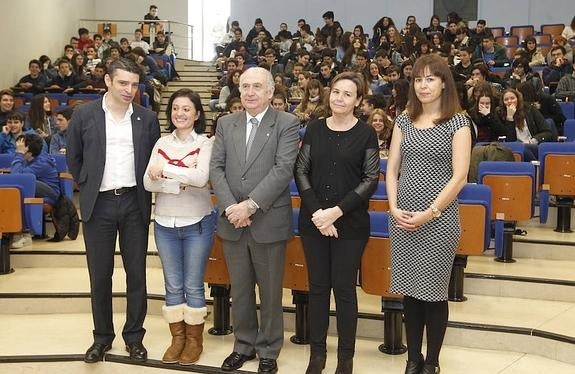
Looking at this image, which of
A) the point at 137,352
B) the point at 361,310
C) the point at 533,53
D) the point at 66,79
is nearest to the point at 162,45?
the point at 66,79

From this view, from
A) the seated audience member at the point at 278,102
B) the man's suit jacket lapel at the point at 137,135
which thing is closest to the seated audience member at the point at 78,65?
the seated audience member at the point at 278,102

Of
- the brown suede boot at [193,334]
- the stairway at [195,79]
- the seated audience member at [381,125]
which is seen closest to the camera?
the brown suede boot at [193,334]

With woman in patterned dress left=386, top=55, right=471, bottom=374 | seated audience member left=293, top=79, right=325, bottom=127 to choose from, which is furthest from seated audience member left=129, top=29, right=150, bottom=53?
woman in patterned dress left=386, top=55, right=471, bottom=374

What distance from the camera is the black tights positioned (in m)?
2.88

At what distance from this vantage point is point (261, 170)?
3049 mm

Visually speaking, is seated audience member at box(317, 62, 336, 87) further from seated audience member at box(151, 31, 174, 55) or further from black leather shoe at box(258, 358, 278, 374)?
black leather shoe at box(258, 358, 278, 374)

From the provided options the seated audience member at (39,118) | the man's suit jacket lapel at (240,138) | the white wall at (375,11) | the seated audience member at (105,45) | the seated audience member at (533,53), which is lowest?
the man's suit jacket lapel at (240,138)

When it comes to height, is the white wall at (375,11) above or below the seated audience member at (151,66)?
above

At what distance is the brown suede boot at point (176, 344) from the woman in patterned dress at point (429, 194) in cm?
102

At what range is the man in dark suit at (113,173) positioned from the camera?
3.17m

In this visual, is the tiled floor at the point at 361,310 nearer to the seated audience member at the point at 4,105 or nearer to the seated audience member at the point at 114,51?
the seated audience member at the point at 4,105

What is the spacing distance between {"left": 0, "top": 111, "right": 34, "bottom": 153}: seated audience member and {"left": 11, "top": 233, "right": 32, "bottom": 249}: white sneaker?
1266 millimetres

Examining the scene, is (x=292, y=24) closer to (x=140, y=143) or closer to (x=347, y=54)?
(x=347, y=54)

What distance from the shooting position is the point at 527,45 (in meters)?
9.77
